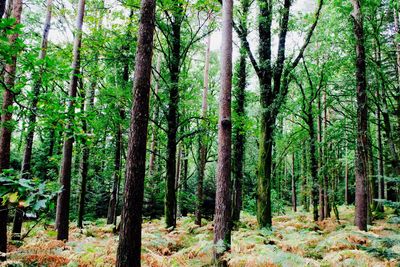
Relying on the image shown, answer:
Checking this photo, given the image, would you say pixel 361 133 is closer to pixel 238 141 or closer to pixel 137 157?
pixel 238 141

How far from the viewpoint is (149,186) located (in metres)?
15.9

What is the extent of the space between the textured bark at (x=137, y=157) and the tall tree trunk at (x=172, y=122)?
578cm

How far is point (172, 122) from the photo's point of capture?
38.2ft

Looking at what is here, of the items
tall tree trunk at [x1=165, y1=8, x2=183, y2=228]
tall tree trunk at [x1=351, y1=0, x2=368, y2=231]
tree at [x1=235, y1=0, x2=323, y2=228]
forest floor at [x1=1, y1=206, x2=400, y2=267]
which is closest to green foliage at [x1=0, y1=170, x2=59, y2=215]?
forest floor at [x1=1, y1=206, x2=400, y2=267]

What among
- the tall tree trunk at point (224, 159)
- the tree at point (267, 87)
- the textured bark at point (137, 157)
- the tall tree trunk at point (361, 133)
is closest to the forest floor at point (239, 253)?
the tall tree trunk at point (224, 159)

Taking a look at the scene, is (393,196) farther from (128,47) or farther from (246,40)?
(128,47)

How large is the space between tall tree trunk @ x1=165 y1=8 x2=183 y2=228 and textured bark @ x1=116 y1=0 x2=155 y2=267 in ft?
19.0

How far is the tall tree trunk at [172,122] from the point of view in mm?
11422

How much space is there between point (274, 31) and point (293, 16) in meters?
0.99

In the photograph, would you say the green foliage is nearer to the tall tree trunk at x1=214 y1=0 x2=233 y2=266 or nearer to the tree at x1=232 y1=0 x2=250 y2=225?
the tall tree trunk at x1=214 y1=0 x2=233 y2=266

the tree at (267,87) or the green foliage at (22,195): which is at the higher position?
the tree at (267,87)

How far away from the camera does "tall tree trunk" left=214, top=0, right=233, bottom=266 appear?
618cm

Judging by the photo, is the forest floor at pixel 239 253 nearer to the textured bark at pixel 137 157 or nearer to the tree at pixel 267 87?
the tree at pixel 267 87

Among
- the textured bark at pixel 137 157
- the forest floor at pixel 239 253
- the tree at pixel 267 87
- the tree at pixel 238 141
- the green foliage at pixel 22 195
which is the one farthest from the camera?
the tree at pixel 238 141
